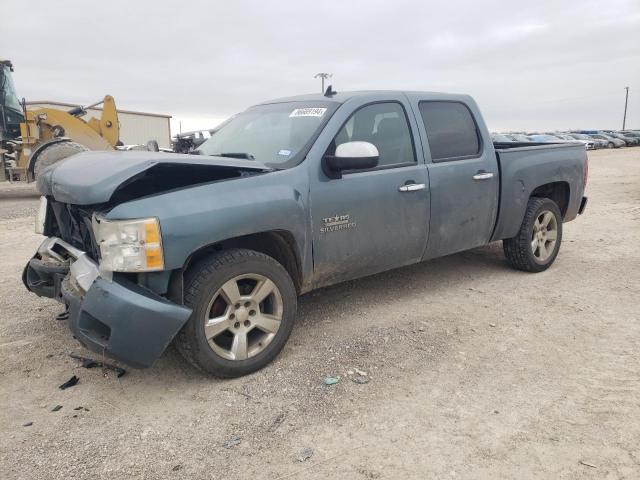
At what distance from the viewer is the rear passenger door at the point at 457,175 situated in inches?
173

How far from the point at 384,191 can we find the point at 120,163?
6.27 feet

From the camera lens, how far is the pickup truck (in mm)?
2881

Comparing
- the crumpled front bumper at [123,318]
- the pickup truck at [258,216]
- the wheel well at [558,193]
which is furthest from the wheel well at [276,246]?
the wheel well at [558,193]

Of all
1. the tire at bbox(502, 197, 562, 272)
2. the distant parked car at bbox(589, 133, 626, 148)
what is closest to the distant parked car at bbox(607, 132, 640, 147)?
the distant parked car at bbox(589, 133, 626, 148)

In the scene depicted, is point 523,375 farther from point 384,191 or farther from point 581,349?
point 384,191

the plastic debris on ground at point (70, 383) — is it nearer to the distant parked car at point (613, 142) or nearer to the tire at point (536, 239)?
the tire at point (536, 239)

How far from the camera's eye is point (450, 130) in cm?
466

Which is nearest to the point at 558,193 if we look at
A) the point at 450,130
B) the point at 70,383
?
the point at 450,130

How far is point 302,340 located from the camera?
3.85 metres

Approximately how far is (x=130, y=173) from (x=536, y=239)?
4339 mm

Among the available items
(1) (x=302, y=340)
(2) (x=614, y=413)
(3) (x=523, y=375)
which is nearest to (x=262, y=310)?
(1) (x=302, y=340)

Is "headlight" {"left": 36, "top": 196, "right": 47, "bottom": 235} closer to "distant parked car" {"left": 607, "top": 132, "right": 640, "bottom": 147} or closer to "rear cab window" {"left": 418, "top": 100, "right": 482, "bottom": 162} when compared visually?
"rear cab window" {"left": 418, "top": 100, "right": 482, "bottom": 162}

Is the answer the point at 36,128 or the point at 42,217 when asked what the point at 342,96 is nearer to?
the point at 42,217

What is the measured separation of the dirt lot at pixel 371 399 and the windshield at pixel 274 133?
140 cm
